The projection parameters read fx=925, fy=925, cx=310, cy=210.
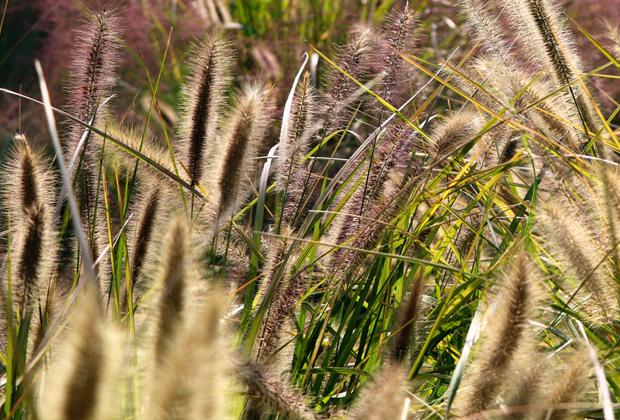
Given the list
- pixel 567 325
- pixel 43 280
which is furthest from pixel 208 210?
pixel 567 325

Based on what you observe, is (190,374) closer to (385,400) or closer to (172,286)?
(172,286)

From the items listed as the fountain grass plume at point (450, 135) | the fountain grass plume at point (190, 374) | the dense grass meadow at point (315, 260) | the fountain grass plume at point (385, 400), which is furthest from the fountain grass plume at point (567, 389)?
the fountain grass plume at point (450, 135)

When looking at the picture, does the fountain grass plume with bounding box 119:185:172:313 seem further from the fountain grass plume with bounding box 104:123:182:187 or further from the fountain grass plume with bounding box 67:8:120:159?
the fountain grass plume with bounding box 67:8:120:159

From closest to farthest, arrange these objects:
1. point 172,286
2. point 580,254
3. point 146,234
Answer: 1. point 172,286
2. point 580,254
3. point 146,234

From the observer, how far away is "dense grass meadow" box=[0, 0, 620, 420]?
100 centimetres

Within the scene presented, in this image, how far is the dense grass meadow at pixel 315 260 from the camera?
3.27 ft

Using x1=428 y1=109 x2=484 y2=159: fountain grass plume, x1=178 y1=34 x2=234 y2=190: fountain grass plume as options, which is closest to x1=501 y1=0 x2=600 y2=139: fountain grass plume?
x1=428 y1=109 x2=484 y2=159: fountain grass plume

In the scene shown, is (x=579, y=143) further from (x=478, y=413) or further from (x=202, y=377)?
(x=202, y=377)

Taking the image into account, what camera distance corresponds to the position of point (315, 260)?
1.68m

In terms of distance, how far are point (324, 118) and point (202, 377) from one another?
1.26 metres

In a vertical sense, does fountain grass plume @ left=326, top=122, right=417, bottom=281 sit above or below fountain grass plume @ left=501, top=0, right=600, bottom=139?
below

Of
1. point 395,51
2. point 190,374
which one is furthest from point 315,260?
point 190,374

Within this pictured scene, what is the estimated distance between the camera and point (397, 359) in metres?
1.37

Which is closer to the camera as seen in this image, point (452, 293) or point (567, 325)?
point (452, 293)
